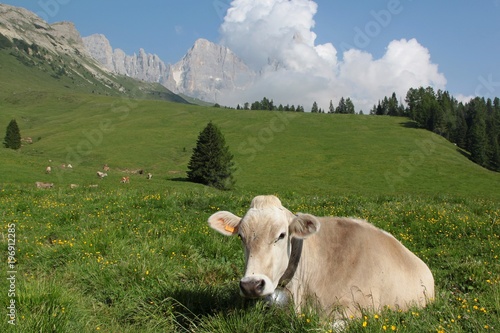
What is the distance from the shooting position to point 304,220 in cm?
509

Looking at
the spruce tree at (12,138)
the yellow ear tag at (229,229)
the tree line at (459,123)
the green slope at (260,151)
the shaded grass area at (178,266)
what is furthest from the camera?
the tree line at (459,123)

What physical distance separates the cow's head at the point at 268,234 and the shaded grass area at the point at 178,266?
2.14 ft

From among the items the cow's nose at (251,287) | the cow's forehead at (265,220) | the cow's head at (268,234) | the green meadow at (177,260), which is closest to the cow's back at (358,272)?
the green meadow at (177,260)

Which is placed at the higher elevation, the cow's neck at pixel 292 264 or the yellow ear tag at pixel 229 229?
the yellow ear tag at pixel 229 229

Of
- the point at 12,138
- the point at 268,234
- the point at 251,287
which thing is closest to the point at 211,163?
the point at 12,138

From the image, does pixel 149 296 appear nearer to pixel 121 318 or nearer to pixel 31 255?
pixel 121 318

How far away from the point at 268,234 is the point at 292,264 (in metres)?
0.90

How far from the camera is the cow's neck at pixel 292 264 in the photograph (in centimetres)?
551

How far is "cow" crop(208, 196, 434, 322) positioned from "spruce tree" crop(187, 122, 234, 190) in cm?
5232

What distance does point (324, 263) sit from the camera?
5762 millimetres

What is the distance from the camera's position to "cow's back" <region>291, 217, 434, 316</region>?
544cm

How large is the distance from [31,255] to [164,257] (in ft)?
10.1

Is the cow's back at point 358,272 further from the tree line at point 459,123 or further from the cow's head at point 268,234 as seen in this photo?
the tree line at point 459,123

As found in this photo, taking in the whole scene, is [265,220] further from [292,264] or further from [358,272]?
[358,272]
